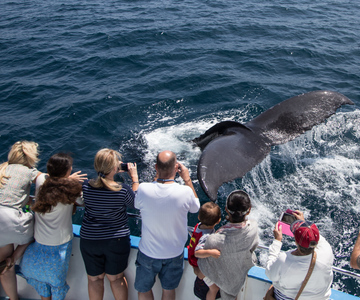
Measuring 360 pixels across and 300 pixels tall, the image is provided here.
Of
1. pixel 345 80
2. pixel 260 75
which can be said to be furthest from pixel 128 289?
pixel 345 80

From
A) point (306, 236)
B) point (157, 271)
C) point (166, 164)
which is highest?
point (166, 164)

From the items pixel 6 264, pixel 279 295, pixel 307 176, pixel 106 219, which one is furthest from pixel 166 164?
pixel 307 176

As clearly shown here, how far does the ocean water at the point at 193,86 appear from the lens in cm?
731

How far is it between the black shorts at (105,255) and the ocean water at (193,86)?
2.77m

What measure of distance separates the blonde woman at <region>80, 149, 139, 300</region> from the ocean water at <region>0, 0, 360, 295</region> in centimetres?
278

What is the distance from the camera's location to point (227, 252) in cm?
317

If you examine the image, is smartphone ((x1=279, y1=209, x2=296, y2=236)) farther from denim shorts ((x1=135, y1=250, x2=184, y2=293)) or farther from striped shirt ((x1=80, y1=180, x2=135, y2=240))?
striped shirt ((x1=80, y1=180, x2=135, y2=240))

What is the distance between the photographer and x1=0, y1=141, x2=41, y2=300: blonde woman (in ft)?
11.8

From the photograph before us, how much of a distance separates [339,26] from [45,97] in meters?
15.2

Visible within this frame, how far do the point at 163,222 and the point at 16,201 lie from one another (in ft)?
5.30

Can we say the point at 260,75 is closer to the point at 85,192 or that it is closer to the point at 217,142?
the point at 217,142

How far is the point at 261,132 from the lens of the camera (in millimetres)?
5281

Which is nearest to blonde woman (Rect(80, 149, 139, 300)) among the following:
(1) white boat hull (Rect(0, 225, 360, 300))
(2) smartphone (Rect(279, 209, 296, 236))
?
(1) white boat hull (Rect(0, 225, 360, 300))

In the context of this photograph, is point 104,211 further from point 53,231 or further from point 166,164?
point 166,164
